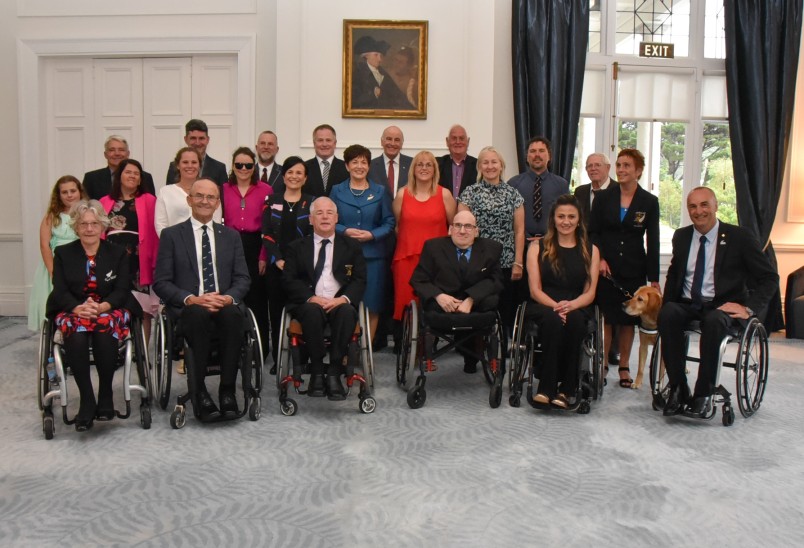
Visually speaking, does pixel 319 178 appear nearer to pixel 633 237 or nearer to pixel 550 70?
pixel 633 237

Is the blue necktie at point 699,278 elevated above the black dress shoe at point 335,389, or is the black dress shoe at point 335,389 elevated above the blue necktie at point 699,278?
the blue necktie at point 699,278

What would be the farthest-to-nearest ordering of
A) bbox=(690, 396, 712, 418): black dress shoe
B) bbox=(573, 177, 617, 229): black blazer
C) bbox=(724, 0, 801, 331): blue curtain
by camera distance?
bbox=(724, 0, 801, 331): blue curtain, bbox=(573, 177, 617, 229): black blazer, bbox=(690, 396, 712, 418): black dress shoe

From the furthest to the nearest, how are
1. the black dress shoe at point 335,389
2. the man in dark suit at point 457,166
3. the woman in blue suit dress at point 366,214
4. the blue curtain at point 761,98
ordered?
the blue curtain at point 761,98, the man in dark suit at point 457,166, the woman in blue suit dress at point 366,214, the black dress shoe at point 335,389


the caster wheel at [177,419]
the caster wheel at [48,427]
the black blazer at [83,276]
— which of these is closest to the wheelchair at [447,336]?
the caster wheel at [177,419]

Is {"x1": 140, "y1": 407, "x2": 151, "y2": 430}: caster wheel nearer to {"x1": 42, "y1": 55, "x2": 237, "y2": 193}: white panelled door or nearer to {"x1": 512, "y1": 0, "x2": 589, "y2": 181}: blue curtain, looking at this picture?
{"x1": 42, "y1": 55, "x2": 237, "y2": 193}: white panelled door

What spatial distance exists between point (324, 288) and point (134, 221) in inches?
51.1

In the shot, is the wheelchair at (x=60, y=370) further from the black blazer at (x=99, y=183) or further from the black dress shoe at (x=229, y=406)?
the black blazer at (x=99, y=183)

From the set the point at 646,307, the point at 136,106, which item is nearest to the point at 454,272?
the point at 646,307

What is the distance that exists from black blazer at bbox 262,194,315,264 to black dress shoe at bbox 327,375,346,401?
96 cm

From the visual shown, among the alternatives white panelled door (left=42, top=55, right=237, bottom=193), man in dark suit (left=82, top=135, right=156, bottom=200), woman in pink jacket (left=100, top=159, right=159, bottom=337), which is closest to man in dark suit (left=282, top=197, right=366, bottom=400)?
woman in pink jacket (left=100, top=159, right=159, bottom=337)

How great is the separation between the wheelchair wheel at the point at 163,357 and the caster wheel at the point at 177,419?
9.4 inches

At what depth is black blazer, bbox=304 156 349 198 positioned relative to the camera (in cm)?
A: 474

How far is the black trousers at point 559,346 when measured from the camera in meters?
3.69

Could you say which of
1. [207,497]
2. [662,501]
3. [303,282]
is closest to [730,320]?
[662,501]
